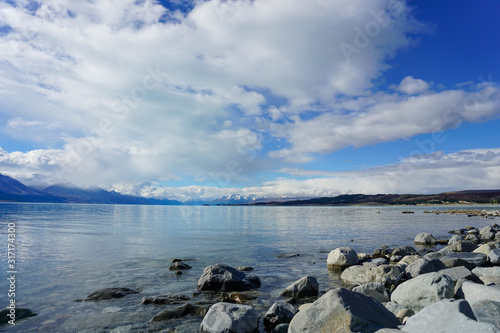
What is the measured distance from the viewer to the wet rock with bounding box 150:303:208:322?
33.8ft

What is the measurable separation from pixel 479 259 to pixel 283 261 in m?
12.0

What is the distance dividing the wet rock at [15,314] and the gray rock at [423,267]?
1667cm

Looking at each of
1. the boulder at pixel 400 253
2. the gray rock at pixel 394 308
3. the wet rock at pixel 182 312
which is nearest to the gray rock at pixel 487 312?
the gray rock at pixel 394 308

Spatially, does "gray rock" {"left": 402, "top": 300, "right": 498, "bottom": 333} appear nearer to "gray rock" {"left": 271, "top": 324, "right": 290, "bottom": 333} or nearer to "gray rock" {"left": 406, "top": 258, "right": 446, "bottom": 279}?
"gray rock" {"left": 271, "top": 324, "right": 290, "bottom": 333}

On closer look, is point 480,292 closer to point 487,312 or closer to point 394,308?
point 487,312

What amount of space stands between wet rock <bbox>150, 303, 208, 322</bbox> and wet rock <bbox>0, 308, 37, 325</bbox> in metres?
4.84

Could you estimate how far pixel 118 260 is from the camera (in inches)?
817

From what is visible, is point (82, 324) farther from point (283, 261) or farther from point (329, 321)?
point (283, 261)

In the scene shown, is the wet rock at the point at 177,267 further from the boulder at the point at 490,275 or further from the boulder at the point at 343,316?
the boulder at the point at 490,275

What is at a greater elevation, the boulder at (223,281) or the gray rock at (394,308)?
the gray rock at (394,308)

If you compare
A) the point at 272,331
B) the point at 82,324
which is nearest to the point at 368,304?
the point at 272,331

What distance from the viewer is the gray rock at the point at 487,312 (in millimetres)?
6473

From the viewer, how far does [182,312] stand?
10.7 metres

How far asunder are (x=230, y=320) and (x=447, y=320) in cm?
577
